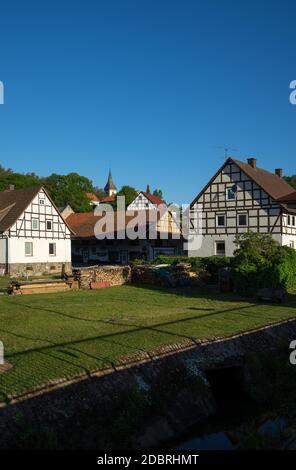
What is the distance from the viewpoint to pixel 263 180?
42438mm

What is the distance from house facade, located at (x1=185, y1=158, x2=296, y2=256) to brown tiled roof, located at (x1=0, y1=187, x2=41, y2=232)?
15418 millimetres

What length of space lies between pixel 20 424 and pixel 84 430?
1221 millimetres

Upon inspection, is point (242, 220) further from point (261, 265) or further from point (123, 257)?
point (261, 265)

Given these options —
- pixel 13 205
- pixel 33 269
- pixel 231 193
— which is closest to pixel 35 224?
pixel 13 205

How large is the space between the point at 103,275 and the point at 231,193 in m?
17.8

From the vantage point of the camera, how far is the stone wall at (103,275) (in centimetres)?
2839

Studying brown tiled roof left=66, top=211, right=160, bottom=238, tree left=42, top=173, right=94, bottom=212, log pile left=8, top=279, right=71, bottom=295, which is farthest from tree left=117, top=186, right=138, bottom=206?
log pile left=8, top=279, right=71, bottom=295

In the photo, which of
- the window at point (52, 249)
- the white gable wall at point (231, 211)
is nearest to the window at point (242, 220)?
the white gable wall at point (231, 211)

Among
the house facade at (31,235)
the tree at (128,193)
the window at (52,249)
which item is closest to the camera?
the house facade at (31,235)

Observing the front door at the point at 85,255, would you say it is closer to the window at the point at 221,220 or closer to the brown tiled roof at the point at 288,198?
the window at the point at 221,220

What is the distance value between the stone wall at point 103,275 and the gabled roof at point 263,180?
15.8m

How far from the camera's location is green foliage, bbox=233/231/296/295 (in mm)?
23891

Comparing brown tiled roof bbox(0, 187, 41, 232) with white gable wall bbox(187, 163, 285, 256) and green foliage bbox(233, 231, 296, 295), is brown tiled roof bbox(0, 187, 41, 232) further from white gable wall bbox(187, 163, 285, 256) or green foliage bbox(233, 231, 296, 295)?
green foliage bbox(233, 231, 296, 295)
